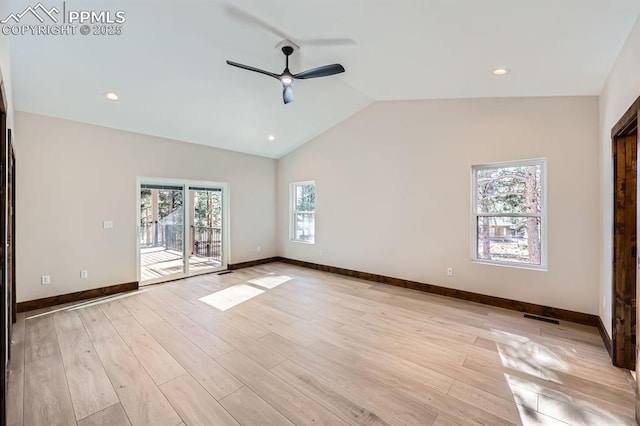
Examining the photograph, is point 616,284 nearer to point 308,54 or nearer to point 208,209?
point 308,54

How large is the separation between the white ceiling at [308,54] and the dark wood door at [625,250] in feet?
3.07

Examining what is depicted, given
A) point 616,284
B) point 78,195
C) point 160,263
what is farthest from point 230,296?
point 616,284

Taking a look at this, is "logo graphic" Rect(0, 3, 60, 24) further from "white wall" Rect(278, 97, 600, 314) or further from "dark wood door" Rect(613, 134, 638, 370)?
"dark wood door" Rect(613, 134, 638, 370)

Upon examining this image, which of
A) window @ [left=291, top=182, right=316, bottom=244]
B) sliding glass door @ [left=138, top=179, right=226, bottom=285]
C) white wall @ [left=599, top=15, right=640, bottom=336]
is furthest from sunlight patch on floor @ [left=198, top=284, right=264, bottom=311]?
Result: white wall @ [left=599, top=15, right=640, bottom=336]

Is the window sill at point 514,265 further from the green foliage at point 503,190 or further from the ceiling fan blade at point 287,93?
the ceiling fan blade at point 287,93

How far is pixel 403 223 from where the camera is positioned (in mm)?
4816

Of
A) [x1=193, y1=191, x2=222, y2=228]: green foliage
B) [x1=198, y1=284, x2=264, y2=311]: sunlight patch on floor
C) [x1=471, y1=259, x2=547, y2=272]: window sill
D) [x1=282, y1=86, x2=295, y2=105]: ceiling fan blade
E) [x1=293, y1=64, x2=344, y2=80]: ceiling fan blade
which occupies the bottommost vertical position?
[x1=198, y1=284, x2=264, y2=311]: sunlight patch on floor

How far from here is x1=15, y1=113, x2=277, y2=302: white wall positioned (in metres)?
3.82

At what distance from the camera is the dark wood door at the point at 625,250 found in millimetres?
2396

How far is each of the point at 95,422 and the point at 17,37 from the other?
3450 millimetres

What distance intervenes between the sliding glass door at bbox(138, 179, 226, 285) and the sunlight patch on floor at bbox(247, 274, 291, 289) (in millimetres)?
1293

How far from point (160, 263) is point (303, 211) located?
320 cm

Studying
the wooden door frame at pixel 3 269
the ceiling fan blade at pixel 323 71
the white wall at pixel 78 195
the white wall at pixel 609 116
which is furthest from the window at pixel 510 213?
the white wall at pixel 78 195

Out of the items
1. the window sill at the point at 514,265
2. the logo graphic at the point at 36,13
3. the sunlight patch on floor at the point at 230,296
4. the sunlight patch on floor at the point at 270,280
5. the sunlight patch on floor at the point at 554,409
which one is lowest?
the sunlight patch on floor at the point at 554,409
